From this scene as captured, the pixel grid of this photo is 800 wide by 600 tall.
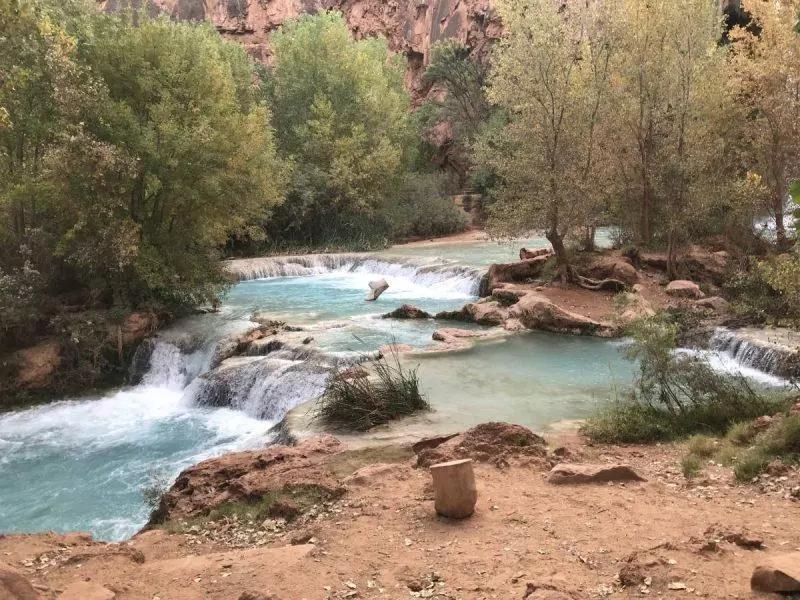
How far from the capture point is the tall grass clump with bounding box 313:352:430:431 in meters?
8.14

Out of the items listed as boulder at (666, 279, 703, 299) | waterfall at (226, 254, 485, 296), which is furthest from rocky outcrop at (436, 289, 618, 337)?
waterfall at (226, 254, 485, 296)

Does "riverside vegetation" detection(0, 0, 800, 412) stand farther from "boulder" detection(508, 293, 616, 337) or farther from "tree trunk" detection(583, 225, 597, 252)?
"boulder" detection(508, 293, 616, 337)

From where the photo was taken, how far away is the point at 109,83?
1466cm

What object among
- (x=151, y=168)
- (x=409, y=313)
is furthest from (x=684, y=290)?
(x=151, y=168)

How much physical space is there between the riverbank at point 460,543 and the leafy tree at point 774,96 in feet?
39.3

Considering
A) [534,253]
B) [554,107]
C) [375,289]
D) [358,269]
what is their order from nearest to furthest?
[554,107] → [534,253] → [375,289] → [358,269]

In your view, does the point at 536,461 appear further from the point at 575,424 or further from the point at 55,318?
the point at 55,318

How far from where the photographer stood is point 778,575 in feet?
10.3

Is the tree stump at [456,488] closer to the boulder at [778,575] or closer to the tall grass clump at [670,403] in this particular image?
the boulder at [778,575]

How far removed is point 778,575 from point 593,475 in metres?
2.44

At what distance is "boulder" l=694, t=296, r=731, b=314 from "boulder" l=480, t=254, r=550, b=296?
14.3ft

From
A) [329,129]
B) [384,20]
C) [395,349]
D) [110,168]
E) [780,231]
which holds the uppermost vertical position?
[384,20]

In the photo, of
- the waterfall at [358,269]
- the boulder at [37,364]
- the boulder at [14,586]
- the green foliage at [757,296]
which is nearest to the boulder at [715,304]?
the green foliage at [757,296]

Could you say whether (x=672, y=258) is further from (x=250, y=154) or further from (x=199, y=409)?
(x=199, y=409)
